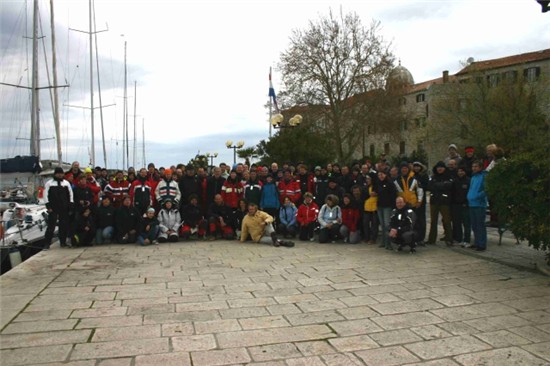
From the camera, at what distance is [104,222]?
10.6 meters

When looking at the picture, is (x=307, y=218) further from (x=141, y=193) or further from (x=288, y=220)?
(x=141, y=193)

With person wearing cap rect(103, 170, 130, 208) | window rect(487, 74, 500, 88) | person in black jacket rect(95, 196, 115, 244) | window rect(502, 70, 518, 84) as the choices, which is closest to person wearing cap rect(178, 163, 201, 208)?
person wearing cap rect(103, 170, 130, 208)

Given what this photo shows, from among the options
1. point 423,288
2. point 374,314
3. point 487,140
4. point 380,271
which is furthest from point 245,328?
point 487,140

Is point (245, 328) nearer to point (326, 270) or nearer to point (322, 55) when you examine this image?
point (326, 270)

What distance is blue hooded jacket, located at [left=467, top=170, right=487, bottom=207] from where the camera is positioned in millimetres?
8328

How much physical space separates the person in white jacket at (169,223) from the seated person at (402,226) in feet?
17.4

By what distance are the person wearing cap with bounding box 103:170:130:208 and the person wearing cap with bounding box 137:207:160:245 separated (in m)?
1.13

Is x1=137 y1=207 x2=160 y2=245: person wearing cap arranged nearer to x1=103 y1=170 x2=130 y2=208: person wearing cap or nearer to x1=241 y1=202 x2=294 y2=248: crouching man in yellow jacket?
x1=103 y1=170 x2=130 y2=208: person wearing cap

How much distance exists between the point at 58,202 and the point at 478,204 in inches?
353

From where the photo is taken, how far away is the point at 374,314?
4.95m

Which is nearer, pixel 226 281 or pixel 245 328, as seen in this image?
pixel 245 328

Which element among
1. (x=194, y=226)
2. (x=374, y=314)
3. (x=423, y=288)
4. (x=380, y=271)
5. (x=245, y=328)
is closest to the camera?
(x=245, y=328)

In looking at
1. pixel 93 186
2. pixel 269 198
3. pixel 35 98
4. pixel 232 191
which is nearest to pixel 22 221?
pixel 93 186

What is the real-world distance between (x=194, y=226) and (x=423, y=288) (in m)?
6.71
